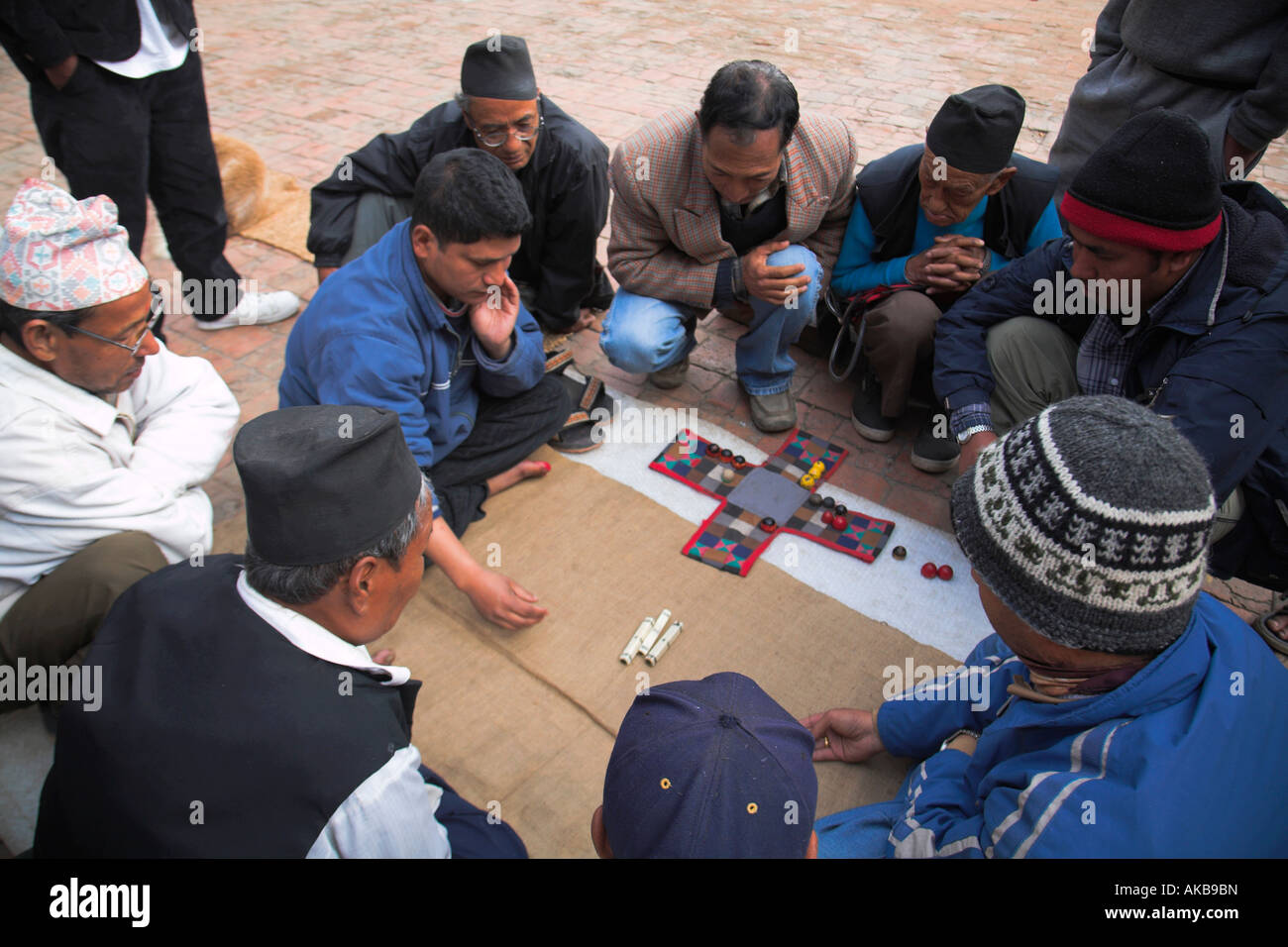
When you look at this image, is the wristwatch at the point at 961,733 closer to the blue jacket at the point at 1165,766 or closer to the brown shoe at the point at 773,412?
the blue jacket at the point at 1165,766

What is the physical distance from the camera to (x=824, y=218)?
146 inches

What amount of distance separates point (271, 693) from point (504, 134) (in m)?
2.80

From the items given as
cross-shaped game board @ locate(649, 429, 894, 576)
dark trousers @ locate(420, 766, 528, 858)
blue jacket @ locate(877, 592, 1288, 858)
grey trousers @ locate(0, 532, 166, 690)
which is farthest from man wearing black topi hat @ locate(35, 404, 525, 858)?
cross-shaped game board @ locate(649, 429, 894, 576)

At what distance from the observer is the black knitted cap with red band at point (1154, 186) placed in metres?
2.21

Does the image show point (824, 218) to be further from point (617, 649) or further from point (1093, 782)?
point (1093, 782)

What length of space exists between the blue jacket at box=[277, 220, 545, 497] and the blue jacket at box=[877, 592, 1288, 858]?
208cm

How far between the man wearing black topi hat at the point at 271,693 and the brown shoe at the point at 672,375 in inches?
89.9

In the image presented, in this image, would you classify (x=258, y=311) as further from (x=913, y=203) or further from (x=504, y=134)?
(x=913, y=203)

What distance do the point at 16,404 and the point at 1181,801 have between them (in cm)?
283

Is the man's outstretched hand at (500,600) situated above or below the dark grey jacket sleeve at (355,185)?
below

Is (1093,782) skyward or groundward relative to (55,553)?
skyward

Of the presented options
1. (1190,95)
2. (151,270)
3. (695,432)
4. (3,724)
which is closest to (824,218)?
(695,432)

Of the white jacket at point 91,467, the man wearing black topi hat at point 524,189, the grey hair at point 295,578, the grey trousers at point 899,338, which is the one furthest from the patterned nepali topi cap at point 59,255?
the grey trousers at point 899,338

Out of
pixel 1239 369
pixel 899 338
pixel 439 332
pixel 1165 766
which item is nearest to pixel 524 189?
pixel 439 332
